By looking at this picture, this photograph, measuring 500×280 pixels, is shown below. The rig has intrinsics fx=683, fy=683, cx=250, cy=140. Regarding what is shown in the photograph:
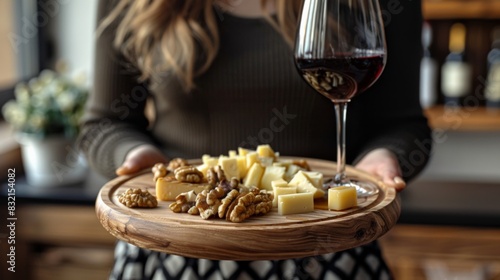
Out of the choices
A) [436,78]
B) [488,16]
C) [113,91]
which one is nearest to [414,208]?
[436,78]

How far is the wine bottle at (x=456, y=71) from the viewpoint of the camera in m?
2.02

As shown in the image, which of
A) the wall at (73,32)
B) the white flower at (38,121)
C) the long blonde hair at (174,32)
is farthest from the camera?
the wall at (73,32)

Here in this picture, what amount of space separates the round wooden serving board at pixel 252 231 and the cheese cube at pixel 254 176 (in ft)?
0.34

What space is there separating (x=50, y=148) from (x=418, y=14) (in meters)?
1.18

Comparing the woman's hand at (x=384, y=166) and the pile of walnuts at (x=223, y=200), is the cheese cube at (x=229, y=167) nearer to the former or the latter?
the pile of walnuts at (x=223, y=200)

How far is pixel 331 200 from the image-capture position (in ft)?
2.39

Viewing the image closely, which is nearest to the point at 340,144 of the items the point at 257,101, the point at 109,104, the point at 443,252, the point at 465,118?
the point at 257,101

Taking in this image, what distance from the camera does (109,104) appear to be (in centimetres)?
123

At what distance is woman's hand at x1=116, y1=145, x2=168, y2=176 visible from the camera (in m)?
0.90

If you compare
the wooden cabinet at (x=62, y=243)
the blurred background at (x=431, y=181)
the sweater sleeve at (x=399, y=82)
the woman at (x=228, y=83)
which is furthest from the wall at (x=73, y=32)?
the sweater sleeve at (x=399, y=82)

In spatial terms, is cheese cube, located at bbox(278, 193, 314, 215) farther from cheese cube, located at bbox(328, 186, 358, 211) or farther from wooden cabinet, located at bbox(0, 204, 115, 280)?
wooden cabinet, located at bbox(0, 204, 115, 280)

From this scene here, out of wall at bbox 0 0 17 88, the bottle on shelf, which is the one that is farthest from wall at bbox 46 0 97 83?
the bottle on shelf

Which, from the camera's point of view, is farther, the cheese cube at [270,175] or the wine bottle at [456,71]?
the wine bottle at [456,71]

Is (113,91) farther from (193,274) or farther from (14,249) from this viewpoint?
(14,249)
